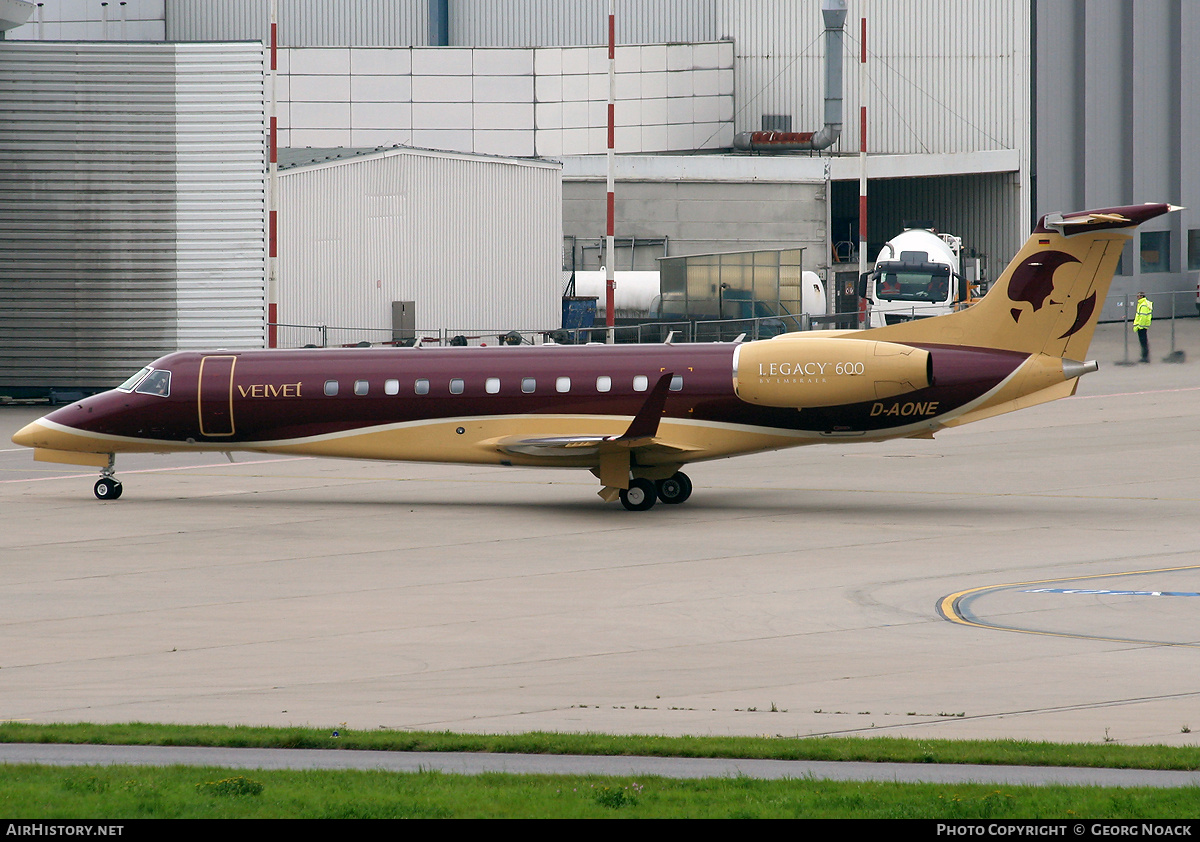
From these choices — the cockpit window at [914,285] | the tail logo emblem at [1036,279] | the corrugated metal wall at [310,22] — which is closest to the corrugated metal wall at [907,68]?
the cockpit window at [914,285]

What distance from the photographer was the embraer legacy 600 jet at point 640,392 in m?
26.5

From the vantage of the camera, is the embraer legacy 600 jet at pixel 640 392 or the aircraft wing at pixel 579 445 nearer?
the embraer legacy 600 jet at pixel 640 392

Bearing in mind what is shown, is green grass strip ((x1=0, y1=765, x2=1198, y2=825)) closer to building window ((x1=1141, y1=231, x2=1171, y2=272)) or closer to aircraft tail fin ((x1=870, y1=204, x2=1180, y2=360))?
aircraft tail fin ((x1=870, y1=204, x2=1180, y2=360))

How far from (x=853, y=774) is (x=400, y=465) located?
26292 millimetres

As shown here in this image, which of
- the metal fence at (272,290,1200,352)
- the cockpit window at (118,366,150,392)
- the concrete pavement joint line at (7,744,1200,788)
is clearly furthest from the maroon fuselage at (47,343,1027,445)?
the metal fence at (272,290,1200,352)

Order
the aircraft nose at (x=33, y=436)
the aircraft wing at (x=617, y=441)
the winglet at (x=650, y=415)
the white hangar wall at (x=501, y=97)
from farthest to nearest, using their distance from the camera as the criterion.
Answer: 1. the white hangar wall at (x=501, y=97)
2. the aircraft nose at (x=33, y=436)
3. the aircraft wing at (x=617, y=441)
4. the winglet at (x=650, y=415)

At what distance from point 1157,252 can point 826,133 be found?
55.1 ft

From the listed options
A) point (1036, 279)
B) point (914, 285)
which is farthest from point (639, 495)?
point (914, 285)

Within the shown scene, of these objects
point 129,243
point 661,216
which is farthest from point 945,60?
point 129,243

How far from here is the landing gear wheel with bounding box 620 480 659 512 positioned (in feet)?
91.1

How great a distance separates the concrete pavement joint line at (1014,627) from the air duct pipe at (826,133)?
44682 millimetres

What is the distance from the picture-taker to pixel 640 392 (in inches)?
1075

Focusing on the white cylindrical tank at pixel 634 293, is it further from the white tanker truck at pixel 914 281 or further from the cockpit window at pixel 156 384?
the cockpit window at pixel 156 384

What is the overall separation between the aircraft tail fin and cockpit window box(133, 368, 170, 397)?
49.0ft
